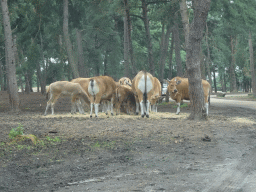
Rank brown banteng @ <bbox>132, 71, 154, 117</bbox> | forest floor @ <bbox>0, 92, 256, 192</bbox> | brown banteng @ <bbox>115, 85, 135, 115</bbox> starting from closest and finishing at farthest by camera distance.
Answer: forest floor @ <bbox>0, 92, 256, 192</bbox>, brown banteng @ <bbox>132, 71, 154, 117</bbox>, brown banteng @ <bbox>115, 85, 135, 115</bbox>

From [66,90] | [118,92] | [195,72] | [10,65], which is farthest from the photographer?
[10,65]

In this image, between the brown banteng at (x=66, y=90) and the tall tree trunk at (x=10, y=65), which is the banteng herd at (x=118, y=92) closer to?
the brown banteng at (x=66, y=90)

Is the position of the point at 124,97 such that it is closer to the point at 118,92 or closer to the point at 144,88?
the point at 118,92

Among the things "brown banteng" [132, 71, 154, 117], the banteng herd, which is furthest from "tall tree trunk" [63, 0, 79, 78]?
"brown banteng" [132, 71, 154, 117]

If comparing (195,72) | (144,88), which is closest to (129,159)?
(195,72)

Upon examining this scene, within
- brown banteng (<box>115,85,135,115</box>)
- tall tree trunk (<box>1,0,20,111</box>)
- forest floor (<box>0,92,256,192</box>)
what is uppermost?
tall tree trunk (<box>1,0,20,111</box>)

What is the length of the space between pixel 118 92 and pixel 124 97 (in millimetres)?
358

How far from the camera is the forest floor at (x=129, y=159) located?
5211mm

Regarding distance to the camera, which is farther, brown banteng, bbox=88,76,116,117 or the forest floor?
brown banteng, bbox=88,76,116,117

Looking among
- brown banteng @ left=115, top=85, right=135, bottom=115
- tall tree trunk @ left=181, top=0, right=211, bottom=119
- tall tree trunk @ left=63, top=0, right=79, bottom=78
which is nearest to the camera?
tall tree trunk @ left=181, top=0, right=211, bottom=119

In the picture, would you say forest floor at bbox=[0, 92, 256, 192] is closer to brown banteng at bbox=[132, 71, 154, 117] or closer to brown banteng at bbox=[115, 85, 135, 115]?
brown banteng at bbox=[132, 71, 154, 117]

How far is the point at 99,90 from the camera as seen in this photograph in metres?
14.2

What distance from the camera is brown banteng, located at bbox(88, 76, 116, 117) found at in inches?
557

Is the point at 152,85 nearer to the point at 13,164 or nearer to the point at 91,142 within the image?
the point at 91,142
